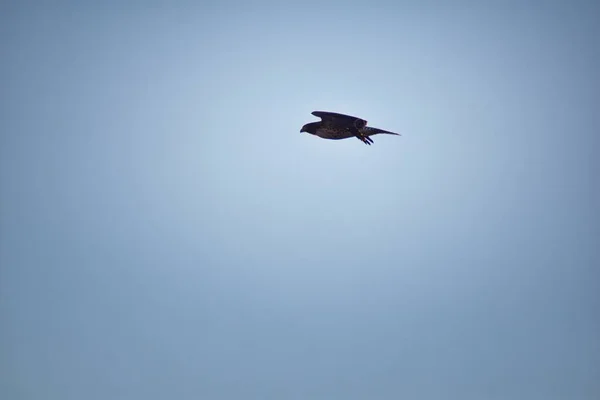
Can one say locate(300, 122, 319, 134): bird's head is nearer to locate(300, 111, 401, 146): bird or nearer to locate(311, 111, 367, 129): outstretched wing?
locate(300, 111, 401, 146): bird

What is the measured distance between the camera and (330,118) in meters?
5.68

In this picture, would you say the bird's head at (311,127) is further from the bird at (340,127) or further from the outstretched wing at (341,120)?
the outstretched wing at (341,120)

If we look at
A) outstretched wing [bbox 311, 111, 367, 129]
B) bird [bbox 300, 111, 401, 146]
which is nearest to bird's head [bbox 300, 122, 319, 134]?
bird [bbox 300, 111, 401, 146]

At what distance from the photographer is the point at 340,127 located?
5.76 meters

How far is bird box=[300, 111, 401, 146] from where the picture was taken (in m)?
5.60

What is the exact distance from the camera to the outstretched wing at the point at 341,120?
220 inches

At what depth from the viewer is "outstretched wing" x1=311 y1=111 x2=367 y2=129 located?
558 cm

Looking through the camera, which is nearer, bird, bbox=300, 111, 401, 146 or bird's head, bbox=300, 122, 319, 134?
bird, bbox=300, 111, 401, 146

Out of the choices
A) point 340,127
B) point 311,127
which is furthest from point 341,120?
point 311,127

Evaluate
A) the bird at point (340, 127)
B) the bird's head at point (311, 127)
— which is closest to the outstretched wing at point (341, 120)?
the bird at point (340, 127)

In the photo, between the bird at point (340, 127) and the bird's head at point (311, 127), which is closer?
the bird at point (340, 127)

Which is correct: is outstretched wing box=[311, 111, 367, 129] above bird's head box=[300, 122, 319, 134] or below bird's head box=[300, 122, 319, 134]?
above

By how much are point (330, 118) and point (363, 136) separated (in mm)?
557

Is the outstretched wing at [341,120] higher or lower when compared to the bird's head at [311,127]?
higher
